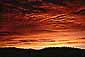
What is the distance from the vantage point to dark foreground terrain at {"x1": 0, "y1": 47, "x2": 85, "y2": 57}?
6.42 meters

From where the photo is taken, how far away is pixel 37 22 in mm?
7273

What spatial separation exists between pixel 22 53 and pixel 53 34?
92cm

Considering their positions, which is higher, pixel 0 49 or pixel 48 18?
pixel 48 18

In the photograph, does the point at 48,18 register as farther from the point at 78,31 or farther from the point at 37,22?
the point at 78,31

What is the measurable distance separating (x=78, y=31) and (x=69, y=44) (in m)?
0.52

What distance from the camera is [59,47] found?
261 inches

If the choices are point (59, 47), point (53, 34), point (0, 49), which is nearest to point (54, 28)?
point (53, 34)

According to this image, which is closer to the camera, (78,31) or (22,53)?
(22,53)

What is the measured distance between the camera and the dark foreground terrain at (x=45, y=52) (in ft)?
21.1

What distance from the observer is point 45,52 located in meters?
6.52

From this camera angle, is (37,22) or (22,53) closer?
(22,53)

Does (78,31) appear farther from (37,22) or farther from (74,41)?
(37,22)

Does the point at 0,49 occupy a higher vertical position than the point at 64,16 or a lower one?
lower

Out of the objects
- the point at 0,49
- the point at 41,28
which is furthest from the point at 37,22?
the point at 0,49
